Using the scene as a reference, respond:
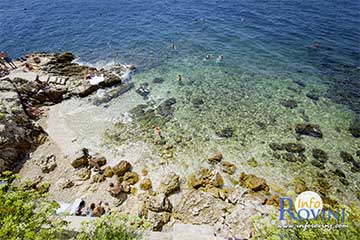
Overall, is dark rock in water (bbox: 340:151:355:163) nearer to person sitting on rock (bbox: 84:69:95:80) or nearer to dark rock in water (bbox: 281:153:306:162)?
dark rock in water (bbox: 281:153:306:162)

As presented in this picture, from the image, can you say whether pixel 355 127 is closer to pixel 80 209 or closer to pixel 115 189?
pixel 115 189

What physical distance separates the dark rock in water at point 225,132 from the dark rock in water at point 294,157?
4.77 meters

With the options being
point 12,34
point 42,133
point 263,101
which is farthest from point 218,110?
point 12,34

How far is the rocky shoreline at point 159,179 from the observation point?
13.0 metres

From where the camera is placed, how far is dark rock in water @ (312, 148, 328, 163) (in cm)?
1667

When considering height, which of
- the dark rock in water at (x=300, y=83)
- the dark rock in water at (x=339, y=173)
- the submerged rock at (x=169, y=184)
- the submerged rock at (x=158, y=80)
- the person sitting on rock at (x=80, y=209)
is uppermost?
the dark rock in water at (x=300, y=83)

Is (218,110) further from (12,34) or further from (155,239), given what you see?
(12,34)

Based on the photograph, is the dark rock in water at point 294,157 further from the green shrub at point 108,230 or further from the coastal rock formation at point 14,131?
the coastal rock formation at point 14,131

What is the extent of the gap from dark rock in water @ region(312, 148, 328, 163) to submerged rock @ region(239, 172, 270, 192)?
18.5ft

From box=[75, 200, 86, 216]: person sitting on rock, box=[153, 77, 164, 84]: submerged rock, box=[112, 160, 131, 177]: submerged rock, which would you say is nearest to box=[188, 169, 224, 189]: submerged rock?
box=[112, 160, 131, 177]: submerged rock

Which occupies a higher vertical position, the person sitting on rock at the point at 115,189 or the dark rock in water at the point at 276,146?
the dark rock in water at the point at 276,146

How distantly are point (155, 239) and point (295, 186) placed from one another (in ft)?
35.5

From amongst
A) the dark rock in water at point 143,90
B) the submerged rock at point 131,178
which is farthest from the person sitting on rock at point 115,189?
the dark rock in water at point 143,90

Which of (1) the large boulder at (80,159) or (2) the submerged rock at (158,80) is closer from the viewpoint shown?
(1) the large boulder at (80,159)
